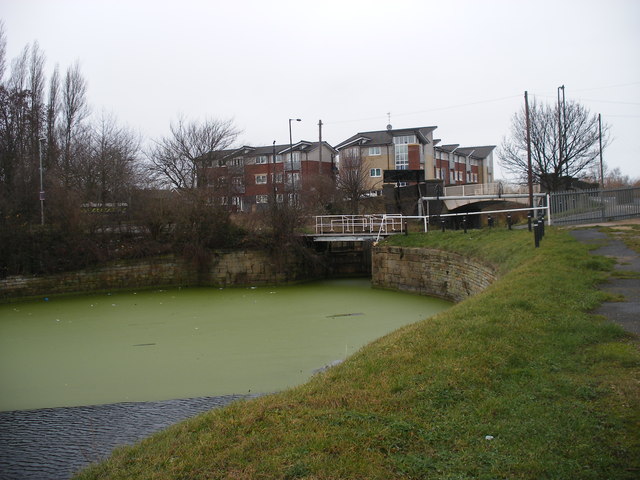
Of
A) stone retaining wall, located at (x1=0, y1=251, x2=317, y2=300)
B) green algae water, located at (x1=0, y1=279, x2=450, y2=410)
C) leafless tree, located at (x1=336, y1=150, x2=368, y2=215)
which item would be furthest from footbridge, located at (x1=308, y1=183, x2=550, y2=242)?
leafless tree, located at (x1=336, y1=150, x2=368, y2=215)

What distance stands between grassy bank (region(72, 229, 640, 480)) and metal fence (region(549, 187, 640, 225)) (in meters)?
12.9

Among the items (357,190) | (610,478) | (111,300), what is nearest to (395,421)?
(610,478)

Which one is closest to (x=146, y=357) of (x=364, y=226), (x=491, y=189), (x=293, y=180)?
(x=364, y=226)

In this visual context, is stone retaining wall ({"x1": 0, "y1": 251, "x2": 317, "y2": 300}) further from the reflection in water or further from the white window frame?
the white window frame

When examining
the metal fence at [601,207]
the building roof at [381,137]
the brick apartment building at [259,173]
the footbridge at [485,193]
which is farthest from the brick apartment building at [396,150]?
the metal fence at [601,207]

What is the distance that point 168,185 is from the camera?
35.8 m

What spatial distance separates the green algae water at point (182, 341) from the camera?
922 cm

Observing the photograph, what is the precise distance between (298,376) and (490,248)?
29.1 feet

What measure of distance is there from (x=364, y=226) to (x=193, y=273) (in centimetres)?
831

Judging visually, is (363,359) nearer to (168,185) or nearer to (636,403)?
(636,403)

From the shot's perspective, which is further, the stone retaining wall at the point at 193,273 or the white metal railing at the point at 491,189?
the white metal railing at the point at 491,189

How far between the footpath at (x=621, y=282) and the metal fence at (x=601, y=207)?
3786 millimetres

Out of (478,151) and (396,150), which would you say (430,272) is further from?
(478,151)

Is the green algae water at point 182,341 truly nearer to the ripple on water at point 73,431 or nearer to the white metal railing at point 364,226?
the ripple on water at point 73,431
